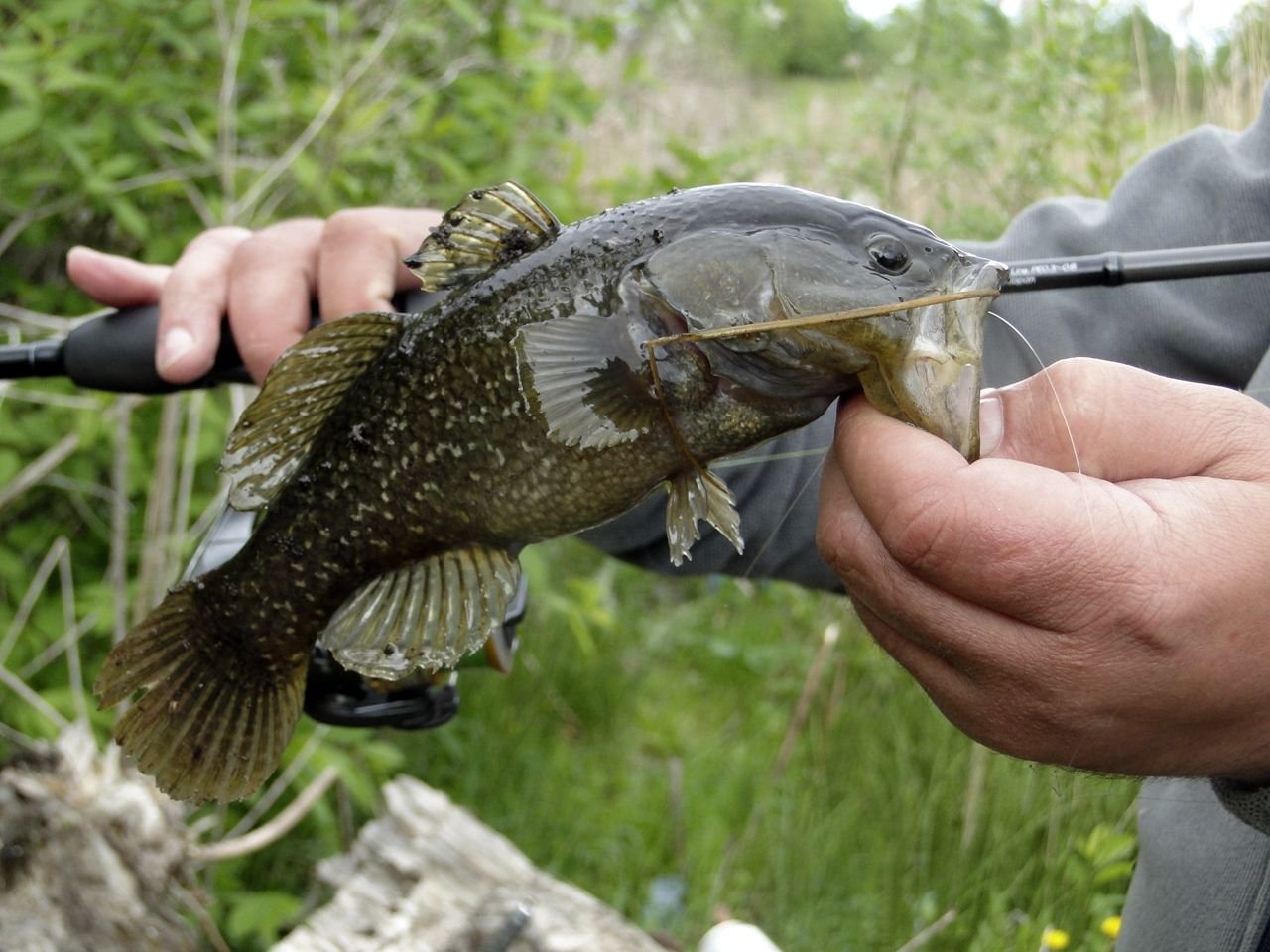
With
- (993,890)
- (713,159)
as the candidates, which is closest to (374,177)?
(713,159)

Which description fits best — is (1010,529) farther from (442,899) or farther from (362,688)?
(442,899)

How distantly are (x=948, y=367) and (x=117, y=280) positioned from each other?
1700 mm

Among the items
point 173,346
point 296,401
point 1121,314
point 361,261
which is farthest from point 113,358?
point 1121,314

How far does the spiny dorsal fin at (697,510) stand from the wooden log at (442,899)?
4.36 ft

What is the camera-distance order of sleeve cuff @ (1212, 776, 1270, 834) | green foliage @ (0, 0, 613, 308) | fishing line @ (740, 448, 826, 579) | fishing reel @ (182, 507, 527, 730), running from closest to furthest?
1. sleeve cuff @ (1212, 776, 1270, 834)
2. fishing line @ (740, 448, 826, 579)
3. fishing reel @ (182, 507, 527, 730)
4. green foliage @ (0, 0, 613, 308)

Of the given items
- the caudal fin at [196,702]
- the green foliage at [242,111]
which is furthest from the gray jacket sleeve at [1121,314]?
the green foliage at [242,111]

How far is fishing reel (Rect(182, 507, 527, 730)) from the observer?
6.25 feet

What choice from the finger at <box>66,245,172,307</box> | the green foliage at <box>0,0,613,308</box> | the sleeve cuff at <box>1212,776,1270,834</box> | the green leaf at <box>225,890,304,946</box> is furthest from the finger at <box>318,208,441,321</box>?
the green leaf at <box>225,890,304,946</box>

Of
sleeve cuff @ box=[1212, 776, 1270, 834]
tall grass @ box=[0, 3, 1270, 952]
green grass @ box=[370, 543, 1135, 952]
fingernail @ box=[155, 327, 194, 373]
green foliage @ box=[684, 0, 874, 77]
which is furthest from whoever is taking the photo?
green foliage @ box=[684, 0, 874, 77]

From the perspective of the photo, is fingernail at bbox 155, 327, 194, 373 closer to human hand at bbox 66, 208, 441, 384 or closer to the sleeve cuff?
human hand at bbox 66, 208, 441, 384

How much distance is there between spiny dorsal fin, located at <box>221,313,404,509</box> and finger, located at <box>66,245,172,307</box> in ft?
2.71

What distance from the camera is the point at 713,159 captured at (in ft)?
12.1

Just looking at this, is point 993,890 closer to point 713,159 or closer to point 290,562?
point 290,562

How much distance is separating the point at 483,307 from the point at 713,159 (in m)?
2.43
